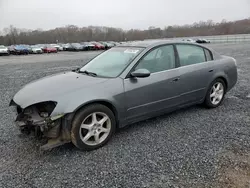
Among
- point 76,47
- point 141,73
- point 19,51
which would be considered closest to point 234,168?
point 141,73

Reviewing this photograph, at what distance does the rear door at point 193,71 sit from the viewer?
156 inches

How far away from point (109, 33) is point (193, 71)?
225ft

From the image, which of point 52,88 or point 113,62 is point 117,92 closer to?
point 113,62

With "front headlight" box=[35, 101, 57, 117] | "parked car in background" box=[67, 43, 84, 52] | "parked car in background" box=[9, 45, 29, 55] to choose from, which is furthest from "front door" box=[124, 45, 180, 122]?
"parked car in background" box=[67, 43, 84, 52]

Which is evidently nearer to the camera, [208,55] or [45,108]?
[45,108]

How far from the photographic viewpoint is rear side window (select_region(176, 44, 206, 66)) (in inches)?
159

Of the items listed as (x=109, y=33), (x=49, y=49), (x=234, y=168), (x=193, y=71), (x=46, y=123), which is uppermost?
(x=109, y=33)

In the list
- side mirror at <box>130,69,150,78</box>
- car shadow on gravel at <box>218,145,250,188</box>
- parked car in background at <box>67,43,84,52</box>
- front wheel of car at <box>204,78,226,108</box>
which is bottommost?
car shadow on gravel at <box>218,145,250,188</box>

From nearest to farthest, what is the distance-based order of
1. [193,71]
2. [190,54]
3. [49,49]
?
[193,71] < [190,54] < [49,49]

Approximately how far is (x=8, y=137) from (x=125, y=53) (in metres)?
2.32

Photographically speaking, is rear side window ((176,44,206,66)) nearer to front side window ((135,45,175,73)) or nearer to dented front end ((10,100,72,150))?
front side window ((135,45,175,73))

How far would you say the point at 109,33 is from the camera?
69875 mm

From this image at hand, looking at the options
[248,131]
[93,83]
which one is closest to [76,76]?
[93,83]

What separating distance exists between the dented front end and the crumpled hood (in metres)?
0.08
